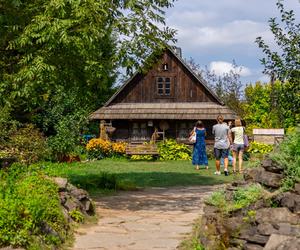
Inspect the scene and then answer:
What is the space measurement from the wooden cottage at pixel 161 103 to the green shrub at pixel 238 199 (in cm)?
2398

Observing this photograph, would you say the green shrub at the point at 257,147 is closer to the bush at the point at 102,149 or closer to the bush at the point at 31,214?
the bush at the point at 102,149

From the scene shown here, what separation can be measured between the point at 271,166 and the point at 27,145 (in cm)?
1384

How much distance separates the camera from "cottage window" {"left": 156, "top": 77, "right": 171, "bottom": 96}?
109 ft

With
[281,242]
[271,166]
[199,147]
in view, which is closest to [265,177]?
[271,166]

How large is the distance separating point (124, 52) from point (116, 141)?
75.5ft

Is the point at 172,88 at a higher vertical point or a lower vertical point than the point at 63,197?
higher

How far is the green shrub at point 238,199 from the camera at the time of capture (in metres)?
6.62

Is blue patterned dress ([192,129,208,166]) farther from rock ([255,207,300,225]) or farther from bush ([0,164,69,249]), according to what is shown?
rock ([255,207,300,225])

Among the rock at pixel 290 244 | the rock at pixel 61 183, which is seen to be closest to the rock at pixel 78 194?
the rock at pixel 61 183

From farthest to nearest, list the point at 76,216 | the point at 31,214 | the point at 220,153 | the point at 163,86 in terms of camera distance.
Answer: the point at 163,86 < the point at 220,153 < the point at 76,216 < the point at 31,214

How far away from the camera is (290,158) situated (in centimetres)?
691

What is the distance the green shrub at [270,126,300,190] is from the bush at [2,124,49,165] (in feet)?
39.6

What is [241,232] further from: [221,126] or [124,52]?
[221,126]

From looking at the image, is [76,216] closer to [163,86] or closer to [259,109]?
[163,86]
